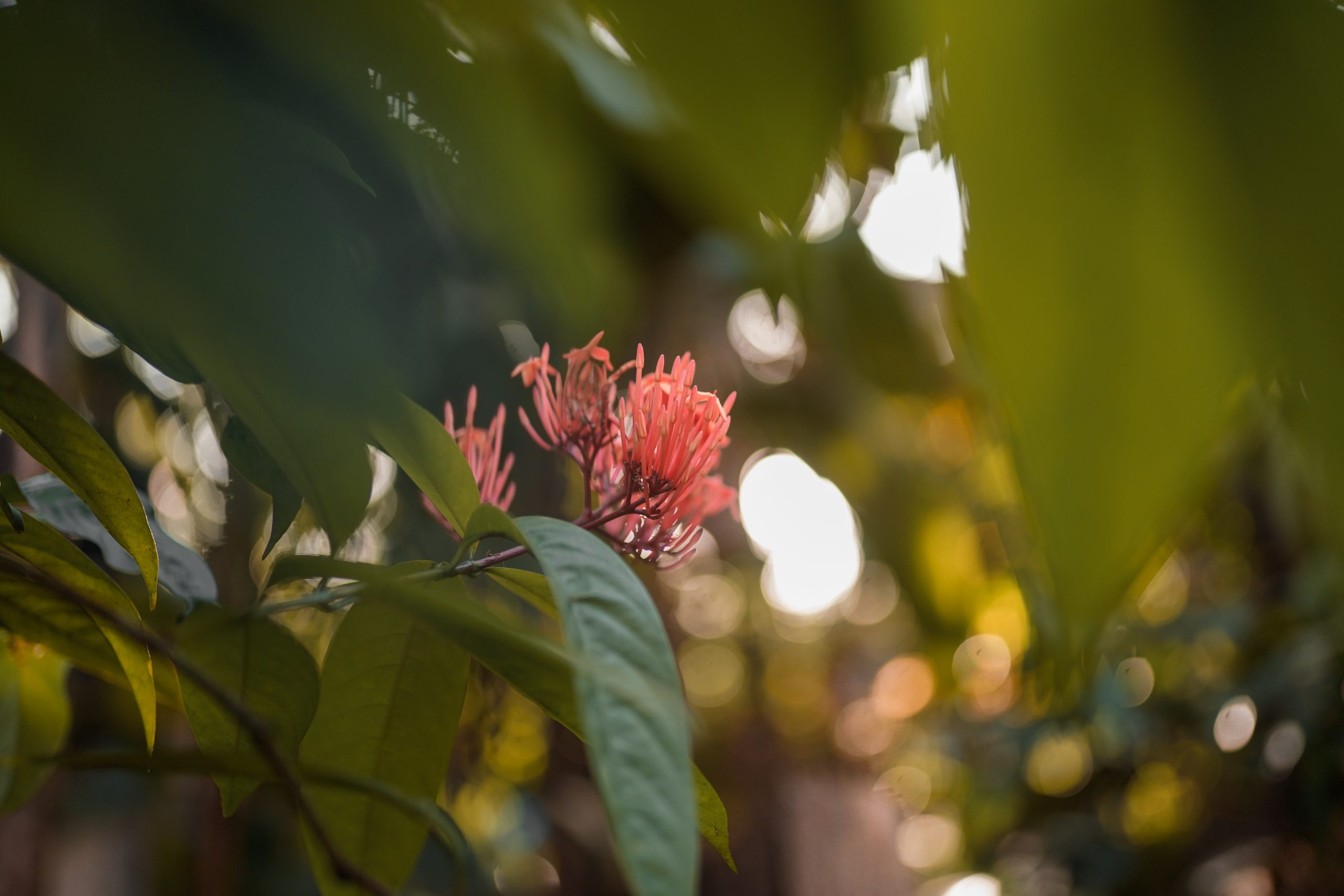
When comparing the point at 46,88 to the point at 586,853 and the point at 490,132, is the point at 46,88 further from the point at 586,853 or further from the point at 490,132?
the point at 586,853

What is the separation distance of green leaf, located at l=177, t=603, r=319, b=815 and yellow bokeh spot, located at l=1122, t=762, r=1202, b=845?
107 centimetres

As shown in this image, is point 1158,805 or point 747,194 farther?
point 1158,805

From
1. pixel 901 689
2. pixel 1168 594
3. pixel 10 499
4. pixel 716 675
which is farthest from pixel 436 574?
pixel 901 689

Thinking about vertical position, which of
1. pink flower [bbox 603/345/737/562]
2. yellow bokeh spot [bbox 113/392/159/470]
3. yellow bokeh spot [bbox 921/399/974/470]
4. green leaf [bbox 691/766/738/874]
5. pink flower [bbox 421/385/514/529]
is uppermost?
yellow bokeh spot [bbox 921/399/974/470]

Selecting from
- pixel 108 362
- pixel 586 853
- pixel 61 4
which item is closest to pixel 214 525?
pixel 108 362

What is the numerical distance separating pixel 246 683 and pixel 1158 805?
1.21 m

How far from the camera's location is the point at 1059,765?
113 centimetres

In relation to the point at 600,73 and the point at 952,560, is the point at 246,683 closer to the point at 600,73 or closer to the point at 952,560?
the point at 600,73

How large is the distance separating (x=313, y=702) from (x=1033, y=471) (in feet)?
0.65

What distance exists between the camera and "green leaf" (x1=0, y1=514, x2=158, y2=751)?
197 mm

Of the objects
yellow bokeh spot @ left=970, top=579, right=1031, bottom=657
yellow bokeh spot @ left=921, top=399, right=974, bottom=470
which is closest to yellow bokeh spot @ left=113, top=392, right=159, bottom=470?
yellow bokeh spot @ left=970, top=579, right=1031, bottom=657

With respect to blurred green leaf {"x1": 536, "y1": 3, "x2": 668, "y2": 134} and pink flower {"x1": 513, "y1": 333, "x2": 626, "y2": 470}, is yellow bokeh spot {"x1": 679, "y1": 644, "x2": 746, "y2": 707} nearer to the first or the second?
pink flower {"x1": 513, "y1": 333, "x2": 626, "y2": 470}

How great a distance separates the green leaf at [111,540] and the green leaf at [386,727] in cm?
6

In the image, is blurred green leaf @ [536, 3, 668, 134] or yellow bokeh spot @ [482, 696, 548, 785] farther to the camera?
yellow bokeh spot @ [482, 696, 548, 785]
